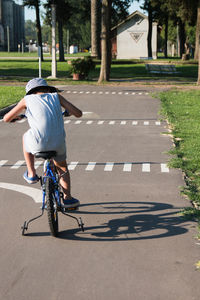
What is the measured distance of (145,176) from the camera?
9.09 meters

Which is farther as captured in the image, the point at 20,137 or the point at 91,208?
the point at 20,137

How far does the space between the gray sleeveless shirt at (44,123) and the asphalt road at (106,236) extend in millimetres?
1052

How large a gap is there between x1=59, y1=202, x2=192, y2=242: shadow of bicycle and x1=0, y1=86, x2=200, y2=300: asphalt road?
0.04 ft

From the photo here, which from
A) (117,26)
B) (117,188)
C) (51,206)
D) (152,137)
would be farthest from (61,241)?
(117,26)

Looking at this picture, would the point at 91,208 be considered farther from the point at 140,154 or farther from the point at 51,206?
the point at 140,154

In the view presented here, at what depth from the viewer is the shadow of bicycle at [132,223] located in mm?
6099

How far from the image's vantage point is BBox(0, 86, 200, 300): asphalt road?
186 inches

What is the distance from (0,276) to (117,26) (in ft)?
293

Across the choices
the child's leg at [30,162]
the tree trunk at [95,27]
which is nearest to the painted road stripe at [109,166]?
the child's leg at [30,162]


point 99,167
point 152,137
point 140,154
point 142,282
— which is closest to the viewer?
point 142,282

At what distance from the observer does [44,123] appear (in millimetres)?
5801

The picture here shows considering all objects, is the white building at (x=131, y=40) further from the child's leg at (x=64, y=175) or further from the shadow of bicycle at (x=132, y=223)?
the child's leg at (x=64, y=175)

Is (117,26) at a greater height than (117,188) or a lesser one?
greater

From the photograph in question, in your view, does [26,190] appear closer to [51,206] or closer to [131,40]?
[51,206]
